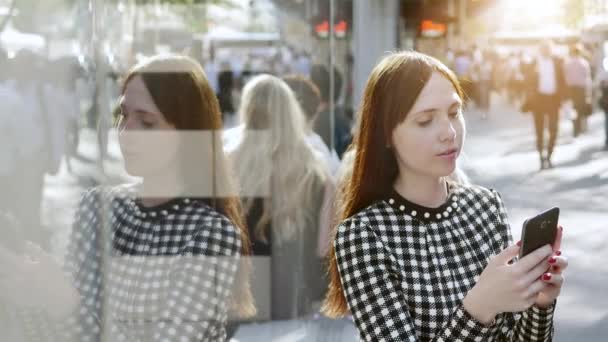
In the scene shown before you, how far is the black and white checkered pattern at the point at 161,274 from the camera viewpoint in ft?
7.80

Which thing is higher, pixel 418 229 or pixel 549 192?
pixel 418 229

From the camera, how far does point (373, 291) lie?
2.07m

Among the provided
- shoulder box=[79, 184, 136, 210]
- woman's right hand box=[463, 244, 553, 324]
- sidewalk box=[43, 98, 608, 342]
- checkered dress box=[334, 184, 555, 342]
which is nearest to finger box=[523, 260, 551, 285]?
woman's right hand box=[463, 244, 553, 324]

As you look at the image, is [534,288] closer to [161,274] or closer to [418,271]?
[418,271]

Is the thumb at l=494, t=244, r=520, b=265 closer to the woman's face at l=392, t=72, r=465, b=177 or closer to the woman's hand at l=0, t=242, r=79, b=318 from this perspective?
the woman's face at l=392, t=72, r=465, b=177

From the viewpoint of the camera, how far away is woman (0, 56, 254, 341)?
2383 millimetres

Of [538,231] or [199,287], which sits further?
[199,287]

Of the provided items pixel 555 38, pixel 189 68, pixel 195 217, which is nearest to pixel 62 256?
pixel 195 217

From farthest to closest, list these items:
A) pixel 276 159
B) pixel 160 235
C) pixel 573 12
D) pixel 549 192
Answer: pixel 549 192 → pixel 573 12 → pixel 276 159 → pixel 160 235

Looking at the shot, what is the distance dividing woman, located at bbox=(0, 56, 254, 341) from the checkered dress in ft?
1.25

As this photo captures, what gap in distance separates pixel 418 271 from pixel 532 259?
0.81 ft

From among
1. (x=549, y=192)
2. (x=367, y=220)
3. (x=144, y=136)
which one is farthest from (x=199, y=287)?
(x=549, y=192)

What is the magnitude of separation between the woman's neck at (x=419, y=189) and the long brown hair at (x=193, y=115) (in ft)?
1.40

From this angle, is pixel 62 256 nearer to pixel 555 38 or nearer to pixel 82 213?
pixel 82 213
